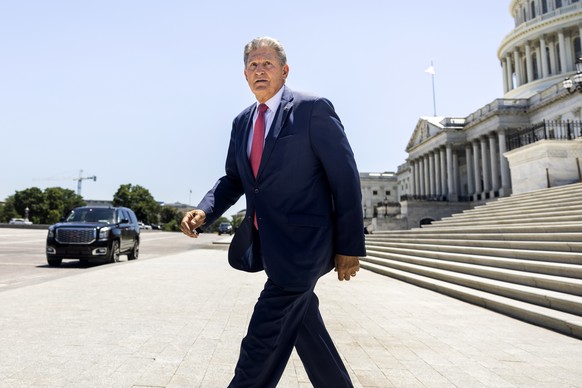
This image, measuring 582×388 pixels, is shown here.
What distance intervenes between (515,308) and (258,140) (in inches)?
215

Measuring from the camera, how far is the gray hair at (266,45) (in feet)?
7.38

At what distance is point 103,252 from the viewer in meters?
12.1

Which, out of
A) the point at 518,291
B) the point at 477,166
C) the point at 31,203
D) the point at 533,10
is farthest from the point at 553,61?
the point at 31,203

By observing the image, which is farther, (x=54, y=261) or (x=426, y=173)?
(x=426, y=173)

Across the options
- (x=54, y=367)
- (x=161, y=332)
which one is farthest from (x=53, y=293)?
(x=54, y=367)

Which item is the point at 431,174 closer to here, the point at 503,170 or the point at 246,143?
the point at 503,170

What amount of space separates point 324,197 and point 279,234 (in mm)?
313

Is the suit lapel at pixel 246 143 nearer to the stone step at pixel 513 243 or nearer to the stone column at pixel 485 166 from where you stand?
the stone step at pixel 513 243

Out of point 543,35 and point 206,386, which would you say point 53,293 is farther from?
point 543,35

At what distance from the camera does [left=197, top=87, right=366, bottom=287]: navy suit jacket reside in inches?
75.4

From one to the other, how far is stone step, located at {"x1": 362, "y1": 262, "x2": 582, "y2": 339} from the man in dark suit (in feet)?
13.9

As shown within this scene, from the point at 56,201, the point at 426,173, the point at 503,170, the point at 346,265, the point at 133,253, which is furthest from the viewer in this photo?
the point at 56,201

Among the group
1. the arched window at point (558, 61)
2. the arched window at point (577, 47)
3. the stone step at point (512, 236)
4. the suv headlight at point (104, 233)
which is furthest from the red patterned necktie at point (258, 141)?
the arched window at point (577, 47)

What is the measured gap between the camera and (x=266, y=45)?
2.24 metres
